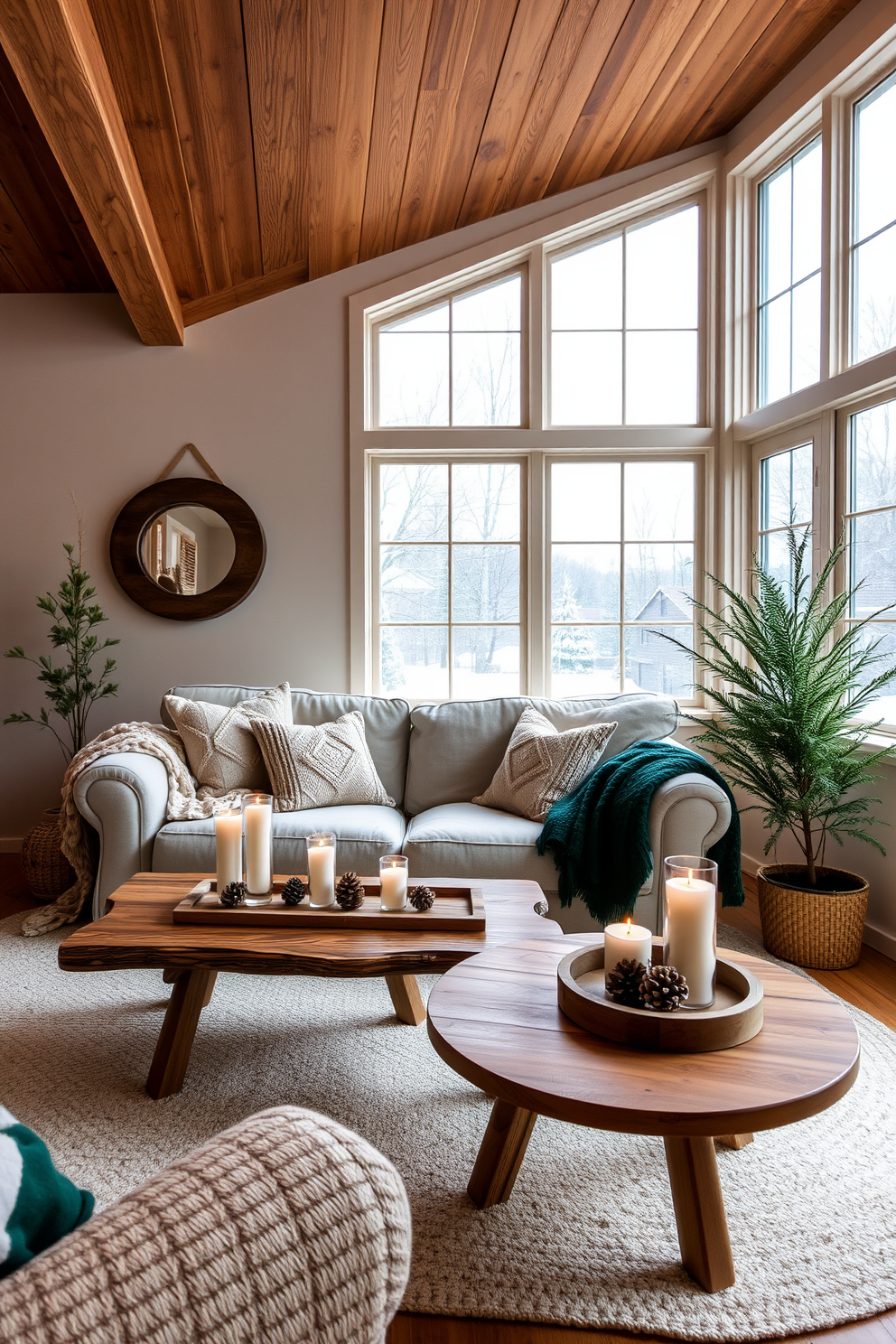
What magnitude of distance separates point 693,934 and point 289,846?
162 cm

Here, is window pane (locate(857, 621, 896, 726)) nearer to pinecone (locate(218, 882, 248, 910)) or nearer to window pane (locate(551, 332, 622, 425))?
window pane (locate(551, 332, 622, 425))

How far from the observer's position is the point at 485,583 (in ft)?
12.7

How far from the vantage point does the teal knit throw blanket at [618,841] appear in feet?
8.18

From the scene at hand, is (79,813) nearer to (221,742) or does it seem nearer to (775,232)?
(221,742)

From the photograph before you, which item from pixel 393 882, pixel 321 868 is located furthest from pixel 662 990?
pixel 321 868

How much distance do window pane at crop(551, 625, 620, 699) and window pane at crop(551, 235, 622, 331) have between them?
1.41 metres

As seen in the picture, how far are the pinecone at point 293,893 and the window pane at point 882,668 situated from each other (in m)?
2.05

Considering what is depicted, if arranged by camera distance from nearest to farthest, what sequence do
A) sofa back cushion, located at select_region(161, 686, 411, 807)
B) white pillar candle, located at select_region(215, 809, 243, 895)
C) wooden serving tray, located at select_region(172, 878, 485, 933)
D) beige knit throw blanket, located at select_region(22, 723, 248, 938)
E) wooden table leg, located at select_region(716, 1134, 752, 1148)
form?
wooden table leg, located at select_region(716, 1134, 752, 1148), wooden serving tray, located at select_region(172, 878, 485, 933), white pillar candle, located at select_region(215, 809, 243, 895), beige knit throw blanket, located at select_region(22, 723, 248, 938), sofa back cushion, located at select_region(161, 686, 411, 807)

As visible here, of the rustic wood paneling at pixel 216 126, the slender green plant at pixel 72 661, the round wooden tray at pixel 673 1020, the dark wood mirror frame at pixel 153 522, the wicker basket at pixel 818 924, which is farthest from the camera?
the dark wood mirror frame at pixel 153 522

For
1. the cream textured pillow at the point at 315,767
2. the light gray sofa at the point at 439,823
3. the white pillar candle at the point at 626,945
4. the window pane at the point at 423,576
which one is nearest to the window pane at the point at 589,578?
the window pane at the point at 423,576

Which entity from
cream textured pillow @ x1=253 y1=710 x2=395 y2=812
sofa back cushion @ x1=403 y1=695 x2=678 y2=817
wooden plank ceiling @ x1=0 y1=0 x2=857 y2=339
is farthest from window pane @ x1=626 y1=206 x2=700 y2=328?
cream textured pillow @ x1=253 y1=710 x2=395 y2=812

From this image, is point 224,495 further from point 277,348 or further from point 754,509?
point 754,509

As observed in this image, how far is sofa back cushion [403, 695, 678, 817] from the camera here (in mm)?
3158

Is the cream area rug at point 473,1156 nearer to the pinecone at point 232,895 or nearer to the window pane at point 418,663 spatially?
the pinecone at point 232,895
